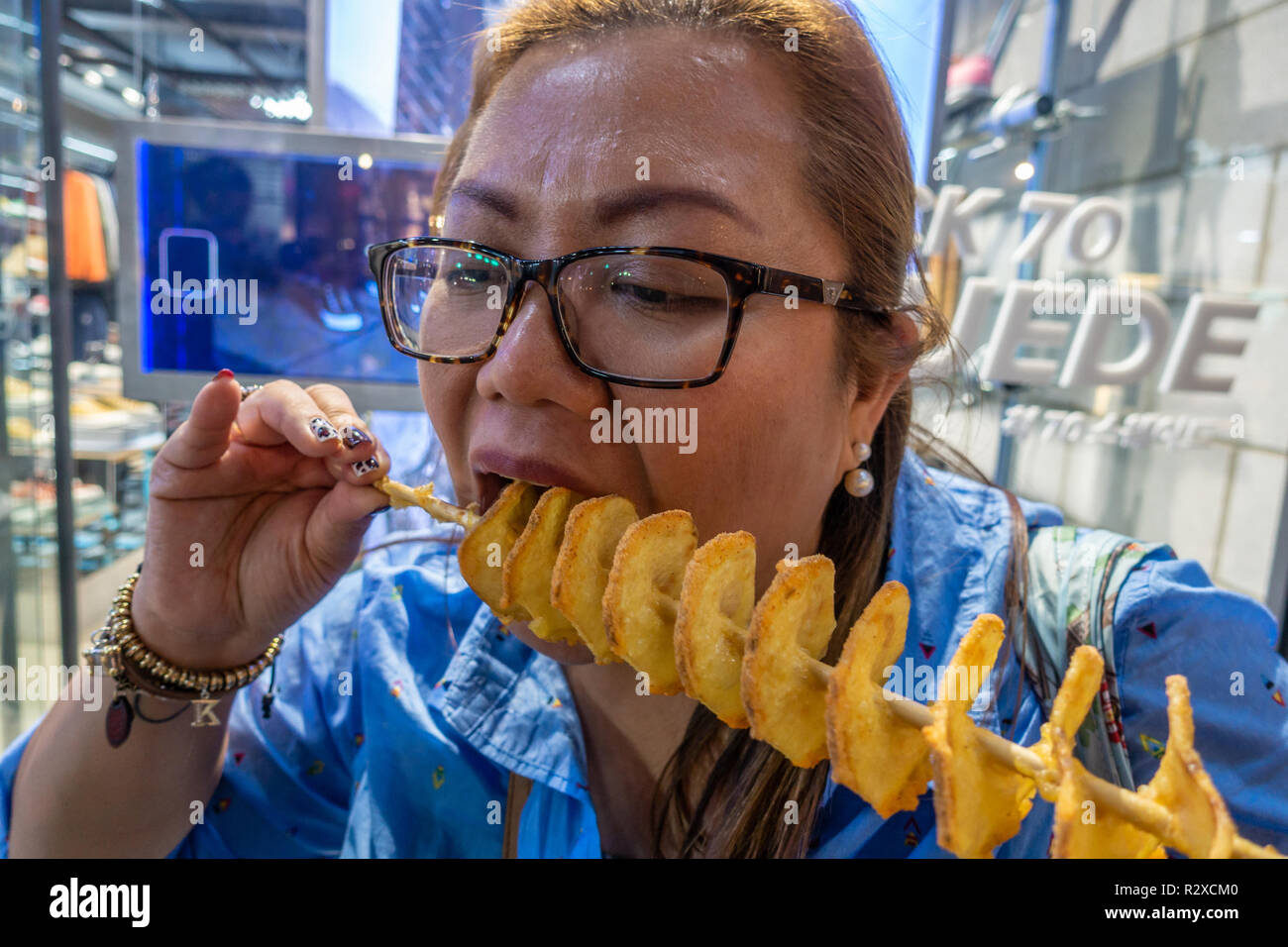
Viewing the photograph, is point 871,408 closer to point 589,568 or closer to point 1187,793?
point 589,568

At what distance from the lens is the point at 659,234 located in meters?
1.21

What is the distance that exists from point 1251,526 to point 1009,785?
4231mm

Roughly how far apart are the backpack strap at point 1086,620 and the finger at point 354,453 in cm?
134

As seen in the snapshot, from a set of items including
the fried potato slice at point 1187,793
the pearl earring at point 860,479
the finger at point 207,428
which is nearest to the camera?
the fried potato slice at point 1187,793

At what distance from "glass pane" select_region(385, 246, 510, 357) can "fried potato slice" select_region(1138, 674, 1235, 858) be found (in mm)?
1079

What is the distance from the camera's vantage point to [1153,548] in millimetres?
1523

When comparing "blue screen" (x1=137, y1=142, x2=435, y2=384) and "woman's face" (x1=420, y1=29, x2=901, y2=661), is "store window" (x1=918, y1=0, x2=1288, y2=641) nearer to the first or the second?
"woman's face" (x1=420, y1=29, x2=901, y2=661)

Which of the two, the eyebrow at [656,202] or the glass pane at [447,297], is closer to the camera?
the eyebrow at [656,202]

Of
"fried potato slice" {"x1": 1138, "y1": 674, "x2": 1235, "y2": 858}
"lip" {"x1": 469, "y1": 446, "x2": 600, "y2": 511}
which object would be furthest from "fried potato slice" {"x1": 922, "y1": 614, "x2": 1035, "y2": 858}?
"lip" {"x1": 469, "y1": 446, "x2": 600, "y2": 511}

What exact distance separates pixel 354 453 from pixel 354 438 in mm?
29

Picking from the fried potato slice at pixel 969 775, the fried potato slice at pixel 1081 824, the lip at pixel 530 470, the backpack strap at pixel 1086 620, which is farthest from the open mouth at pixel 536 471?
the backpack strap at pixel 1086 620

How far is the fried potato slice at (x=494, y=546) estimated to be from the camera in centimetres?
123
